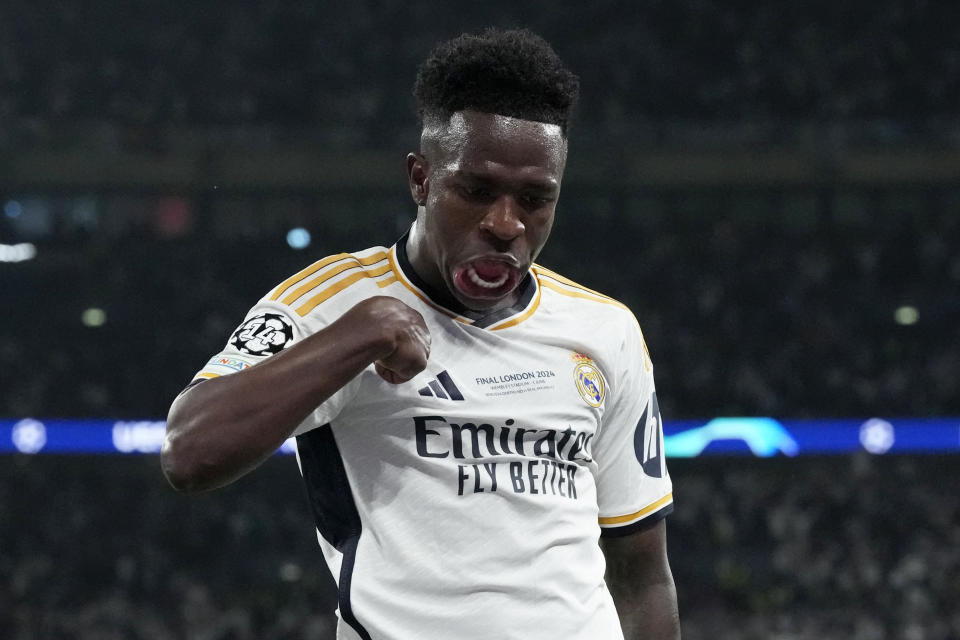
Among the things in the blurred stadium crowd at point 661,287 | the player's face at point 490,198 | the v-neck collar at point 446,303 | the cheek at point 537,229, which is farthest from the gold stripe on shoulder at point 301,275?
the blurred stadium crowd at point 661,287

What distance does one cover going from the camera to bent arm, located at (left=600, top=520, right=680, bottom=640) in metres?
2.17

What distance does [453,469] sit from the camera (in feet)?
6.04

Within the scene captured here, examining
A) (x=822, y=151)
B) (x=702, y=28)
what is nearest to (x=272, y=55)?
(x=702, y=28)

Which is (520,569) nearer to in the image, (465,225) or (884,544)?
(465,225)

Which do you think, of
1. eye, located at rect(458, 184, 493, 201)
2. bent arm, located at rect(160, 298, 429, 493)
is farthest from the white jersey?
eye, located at rect(458, 184, 493, 201)

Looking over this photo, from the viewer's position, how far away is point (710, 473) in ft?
51.1

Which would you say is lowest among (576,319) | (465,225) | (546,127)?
(576,319)

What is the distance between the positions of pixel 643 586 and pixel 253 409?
0.96m

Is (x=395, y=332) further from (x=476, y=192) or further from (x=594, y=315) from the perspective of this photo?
(x=594, y=315)

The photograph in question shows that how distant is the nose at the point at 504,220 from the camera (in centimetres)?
181

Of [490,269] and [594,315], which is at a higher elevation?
[490,269]

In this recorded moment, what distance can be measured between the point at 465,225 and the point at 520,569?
1.86 feet

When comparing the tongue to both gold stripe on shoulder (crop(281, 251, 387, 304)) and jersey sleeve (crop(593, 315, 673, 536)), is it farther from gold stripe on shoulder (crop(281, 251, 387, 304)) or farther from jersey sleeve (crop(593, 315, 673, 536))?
jersey sleeve (crop(593, 315, 673, 536))

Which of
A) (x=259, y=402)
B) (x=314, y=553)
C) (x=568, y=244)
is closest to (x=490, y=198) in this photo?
(x=259, y=402)
